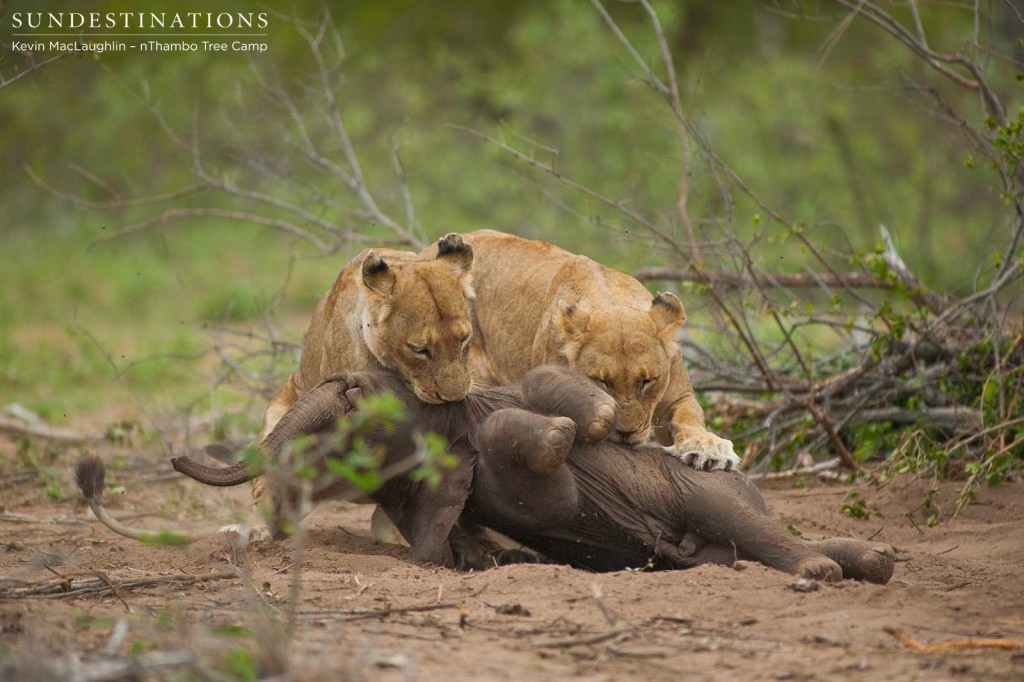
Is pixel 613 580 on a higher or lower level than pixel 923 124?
lower

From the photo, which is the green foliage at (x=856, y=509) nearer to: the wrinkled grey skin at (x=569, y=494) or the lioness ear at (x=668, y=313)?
the wrinkled grey skin at (x=569, y=494)

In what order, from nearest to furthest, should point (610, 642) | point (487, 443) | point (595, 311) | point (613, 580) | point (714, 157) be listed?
1. point (610, 642)
2. point (613, 580)
3. point (487, 443)
4. point (595, 311)
5. point (714, 157)

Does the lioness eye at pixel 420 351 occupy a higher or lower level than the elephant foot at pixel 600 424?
higher

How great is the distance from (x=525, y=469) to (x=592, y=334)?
1.13 m

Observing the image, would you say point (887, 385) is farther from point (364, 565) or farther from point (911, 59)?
point (911, 59)

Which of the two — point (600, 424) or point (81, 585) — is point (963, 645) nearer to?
point (600, 424)

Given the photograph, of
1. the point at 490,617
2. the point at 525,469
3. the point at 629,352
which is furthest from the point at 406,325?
the point at 490,617

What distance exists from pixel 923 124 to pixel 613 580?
40.7ft

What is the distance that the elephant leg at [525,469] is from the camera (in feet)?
14.4

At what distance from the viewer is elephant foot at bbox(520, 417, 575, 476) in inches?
171

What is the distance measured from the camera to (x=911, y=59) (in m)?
15.7

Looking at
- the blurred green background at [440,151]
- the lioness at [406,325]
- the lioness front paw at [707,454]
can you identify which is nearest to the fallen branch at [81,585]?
the lioness at [406,325]

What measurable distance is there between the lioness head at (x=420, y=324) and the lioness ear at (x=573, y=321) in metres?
0.46

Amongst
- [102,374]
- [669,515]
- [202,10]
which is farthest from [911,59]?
[669,515]
